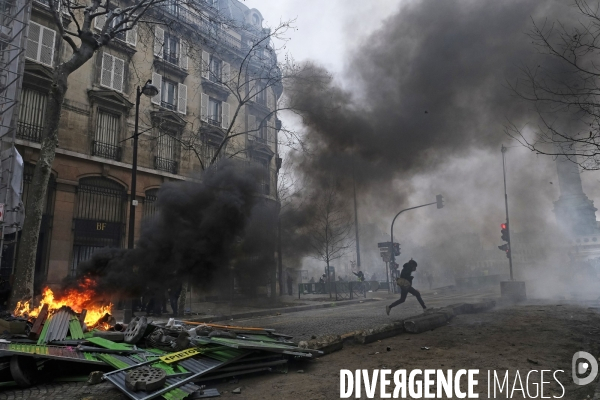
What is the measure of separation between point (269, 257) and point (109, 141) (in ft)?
34.2

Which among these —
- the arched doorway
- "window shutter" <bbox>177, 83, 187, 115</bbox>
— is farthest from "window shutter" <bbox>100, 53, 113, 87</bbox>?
the arched doorway

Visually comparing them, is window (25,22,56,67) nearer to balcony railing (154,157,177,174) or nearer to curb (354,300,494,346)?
balcony railing (154,157,177,174)

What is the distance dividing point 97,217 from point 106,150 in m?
3.06

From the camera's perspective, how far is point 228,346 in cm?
517

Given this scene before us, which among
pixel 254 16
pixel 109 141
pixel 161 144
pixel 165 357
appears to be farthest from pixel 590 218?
pixel 165 357

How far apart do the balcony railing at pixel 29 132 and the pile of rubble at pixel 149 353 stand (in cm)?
1097

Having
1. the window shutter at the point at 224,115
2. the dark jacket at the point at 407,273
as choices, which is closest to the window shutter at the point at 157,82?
the window shutter at the point at 224,115

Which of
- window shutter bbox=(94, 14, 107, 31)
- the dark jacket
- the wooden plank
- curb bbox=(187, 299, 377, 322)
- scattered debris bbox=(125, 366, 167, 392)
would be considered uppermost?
window shutter bbox=(94, 14, 107, 31)

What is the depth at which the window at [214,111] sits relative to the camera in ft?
73.8

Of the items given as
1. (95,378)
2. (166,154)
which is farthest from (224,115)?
(95,378)

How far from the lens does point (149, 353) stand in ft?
17.9

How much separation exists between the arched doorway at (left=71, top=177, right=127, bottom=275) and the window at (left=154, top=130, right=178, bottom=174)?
2.51 metres

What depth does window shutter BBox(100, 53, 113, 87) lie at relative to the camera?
18141 millimetres

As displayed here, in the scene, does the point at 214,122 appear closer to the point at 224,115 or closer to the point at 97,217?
the point at 224,115
